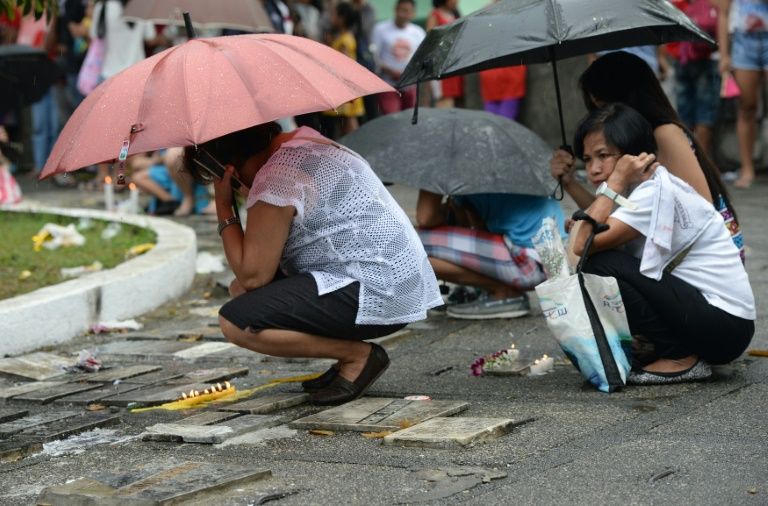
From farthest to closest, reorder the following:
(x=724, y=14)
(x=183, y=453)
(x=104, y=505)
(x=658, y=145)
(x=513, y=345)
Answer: (x=724, y=14) → (x=513, y=345) → (x=658, y=145) → (x=183, y=453) → (x=104, y=505)

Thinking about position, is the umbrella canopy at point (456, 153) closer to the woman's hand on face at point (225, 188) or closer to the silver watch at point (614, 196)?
the silver watch at point (614, 196)

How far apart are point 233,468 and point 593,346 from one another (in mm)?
1555

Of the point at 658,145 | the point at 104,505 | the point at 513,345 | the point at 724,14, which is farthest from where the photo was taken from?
the point at 724,14

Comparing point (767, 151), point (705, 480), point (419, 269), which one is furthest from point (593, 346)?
point (767, 151)

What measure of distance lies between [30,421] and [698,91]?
25.5 feet

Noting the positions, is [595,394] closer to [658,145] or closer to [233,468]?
[658,145]

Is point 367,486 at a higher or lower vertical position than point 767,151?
higher

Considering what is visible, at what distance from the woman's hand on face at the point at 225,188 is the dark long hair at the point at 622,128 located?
1.34 meters

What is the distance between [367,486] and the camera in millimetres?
3871

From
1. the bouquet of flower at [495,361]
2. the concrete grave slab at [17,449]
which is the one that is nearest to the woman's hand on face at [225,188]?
the concrete grave slab at [17,449]

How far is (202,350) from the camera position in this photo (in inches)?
247

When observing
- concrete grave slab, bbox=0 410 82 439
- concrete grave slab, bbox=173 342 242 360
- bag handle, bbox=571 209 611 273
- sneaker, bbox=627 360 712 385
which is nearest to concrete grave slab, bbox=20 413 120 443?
concrete grave slab, bbox=0 410 82 439

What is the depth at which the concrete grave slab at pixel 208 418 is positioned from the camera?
→ 473 centimetres

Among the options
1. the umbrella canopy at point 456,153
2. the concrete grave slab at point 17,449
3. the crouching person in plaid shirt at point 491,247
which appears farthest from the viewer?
the crouching person in plaid shirt at point 491,247
